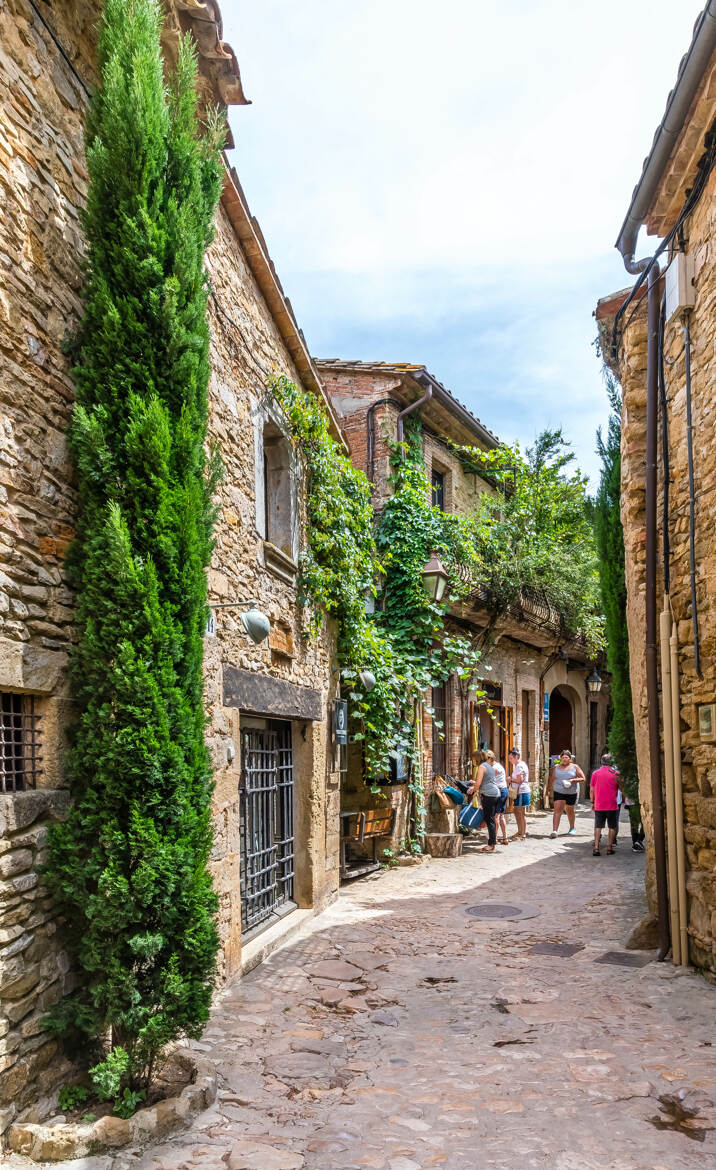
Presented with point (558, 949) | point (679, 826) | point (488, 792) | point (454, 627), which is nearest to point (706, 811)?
point (679, 826)

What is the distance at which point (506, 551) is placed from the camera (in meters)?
13.0

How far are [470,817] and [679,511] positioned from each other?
6.85 meters

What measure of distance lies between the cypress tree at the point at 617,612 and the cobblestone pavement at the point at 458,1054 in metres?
3.42

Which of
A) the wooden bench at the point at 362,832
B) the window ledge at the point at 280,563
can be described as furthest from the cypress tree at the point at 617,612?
the window ledge at the point at 280,563

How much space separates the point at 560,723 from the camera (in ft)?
72.7

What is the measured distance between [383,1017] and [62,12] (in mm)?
5483

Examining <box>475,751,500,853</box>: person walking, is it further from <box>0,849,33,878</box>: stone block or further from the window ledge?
<box>0,849,33,878</box>: stone block

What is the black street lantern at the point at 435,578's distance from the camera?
1071 cm

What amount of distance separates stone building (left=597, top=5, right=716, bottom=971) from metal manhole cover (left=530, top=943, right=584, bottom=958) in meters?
0.69

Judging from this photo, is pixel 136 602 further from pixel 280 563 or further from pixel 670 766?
pixel 670 766

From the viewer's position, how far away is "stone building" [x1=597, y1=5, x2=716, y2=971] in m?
5.19

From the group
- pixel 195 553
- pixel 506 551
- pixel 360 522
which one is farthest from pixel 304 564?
pixel 506 551

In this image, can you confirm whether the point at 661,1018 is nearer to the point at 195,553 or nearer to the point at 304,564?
the point at 195,553

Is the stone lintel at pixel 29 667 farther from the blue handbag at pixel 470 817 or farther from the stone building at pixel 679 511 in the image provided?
the blue handbag at pixel 470 817
